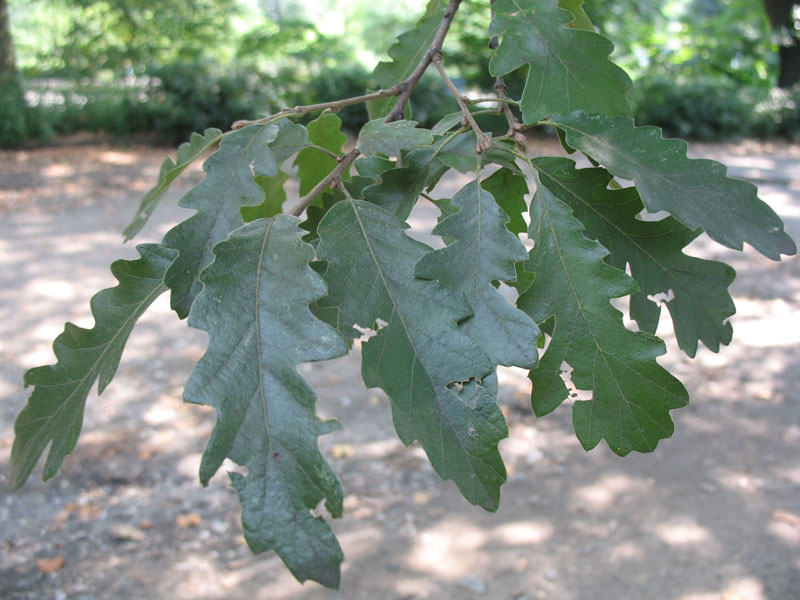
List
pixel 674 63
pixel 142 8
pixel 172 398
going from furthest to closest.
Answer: pixel 674 63 → pixel 142 8 → pixel 172 398

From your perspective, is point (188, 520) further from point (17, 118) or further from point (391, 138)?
point (17, 118)

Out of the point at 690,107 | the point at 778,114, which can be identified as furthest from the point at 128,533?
the point at 778,114

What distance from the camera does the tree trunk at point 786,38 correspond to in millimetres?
11570

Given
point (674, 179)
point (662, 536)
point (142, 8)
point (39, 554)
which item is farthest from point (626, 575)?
point (142, 8)

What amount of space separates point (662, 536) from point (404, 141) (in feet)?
10.7

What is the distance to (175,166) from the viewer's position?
1.19m

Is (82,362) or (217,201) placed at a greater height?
(217,201)

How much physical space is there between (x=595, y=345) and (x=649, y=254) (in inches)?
8.9

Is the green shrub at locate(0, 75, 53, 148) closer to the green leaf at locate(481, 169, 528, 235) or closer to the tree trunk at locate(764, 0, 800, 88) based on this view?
the tree trunk at locate(764, 0, 800, 88)

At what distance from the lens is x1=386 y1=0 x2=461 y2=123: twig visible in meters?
1.16

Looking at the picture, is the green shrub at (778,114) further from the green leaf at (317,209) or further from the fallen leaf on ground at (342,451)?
the green leaf at (317,209)

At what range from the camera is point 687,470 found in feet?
13.8

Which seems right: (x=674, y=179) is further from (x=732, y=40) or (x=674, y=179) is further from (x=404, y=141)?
(x=732, y=40)

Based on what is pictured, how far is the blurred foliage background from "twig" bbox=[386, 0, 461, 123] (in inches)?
347
